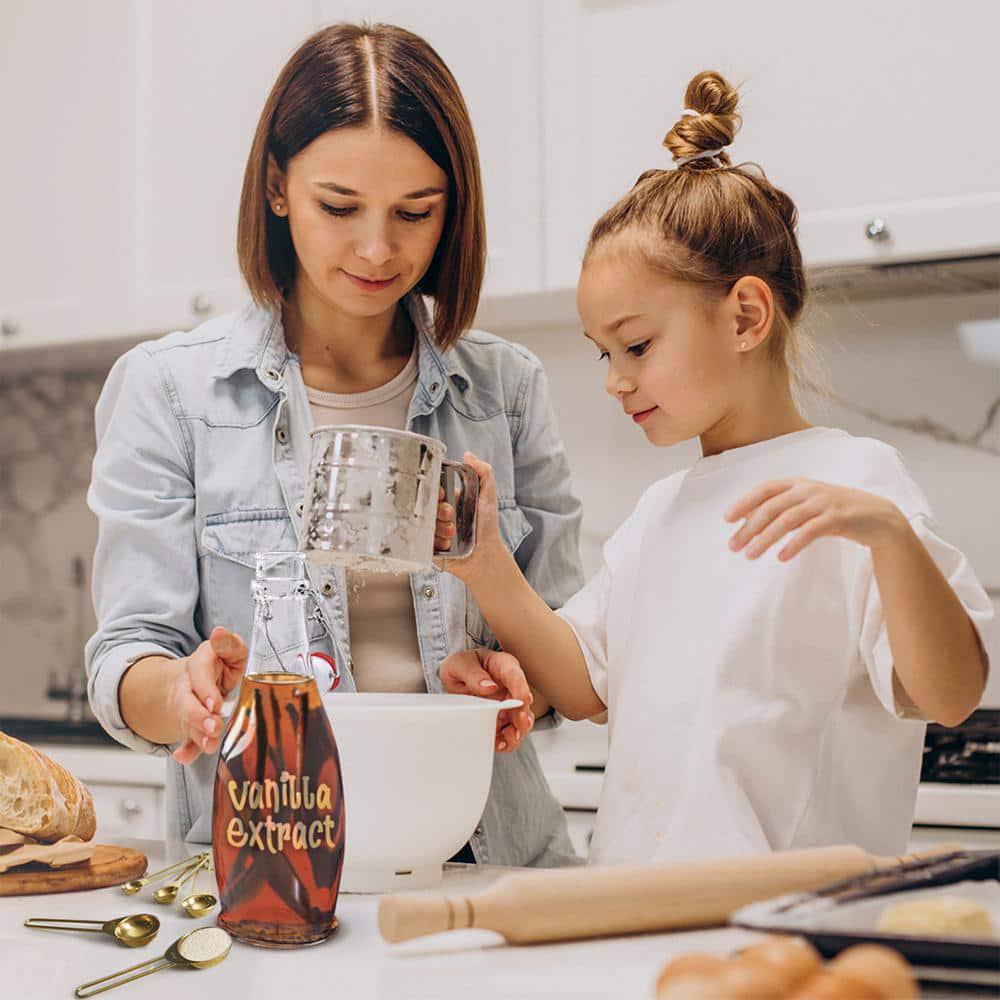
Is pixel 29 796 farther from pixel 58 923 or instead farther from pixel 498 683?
pixel 498 683

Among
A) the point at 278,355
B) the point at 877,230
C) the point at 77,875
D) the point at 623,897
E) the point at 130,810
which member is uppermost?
the point at 877,230

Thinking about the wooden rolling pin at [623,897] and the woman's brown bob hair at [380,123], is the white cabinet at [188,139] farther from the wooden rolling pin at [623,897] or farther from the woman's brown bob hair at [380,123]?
the wooden rolling pin at [623,897]

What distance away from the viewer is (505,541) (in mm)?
1274

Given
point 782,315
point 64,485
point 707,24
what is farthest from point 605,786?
point 64,485

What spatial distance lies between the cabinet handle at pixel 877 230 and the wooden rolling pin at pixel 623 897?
4.47 ft

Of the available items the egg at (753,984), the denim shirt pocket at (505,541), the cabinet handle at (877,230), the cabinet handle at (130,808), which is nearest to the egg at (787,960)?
the egg at (753,984)

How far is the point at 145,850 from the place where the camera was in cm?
106

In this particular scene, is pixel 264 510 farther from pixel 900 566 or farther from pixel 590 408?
pixel 590 408

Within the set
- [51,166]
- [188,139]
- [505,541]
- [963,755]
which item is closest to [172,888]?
[505,541]

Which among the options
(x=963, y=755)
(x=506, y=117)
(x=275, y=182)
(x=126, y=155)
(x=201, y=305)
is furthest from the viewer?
(x=126, y=155)

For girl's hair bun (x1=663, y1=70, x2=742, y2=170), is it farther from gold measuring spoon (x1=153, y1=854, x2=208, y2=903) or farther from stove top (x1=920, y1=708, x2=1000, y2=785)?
stove top (x1=920, y1=708, x2=1000, y2=785)

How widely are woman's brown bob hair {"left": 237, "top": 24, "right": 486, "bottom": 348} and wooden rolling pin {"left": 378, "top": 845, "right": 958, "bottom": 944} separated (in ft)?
2.47

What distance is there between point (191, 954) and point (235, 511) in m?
0.60

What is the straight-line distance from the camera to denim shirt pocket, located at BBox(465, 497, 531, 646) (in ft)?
4.06
